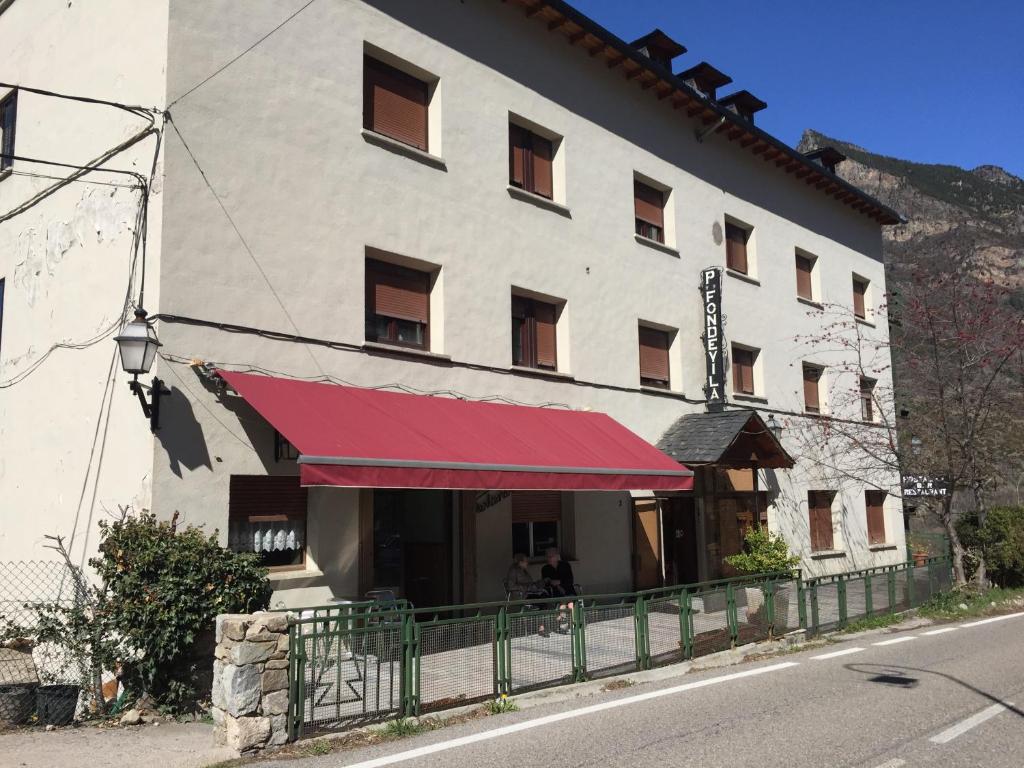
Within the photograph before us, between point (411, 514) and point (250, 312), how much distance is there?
13.8 feet

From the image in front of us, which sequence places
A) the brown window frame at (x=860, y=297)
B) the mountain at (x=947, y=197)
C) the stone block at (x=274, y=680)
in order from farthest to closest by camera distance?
1. the mountain at (x=947, y=197)
2. the brown window frame at (x=860, y=297)
3. the stone block at (x=274, y=680)

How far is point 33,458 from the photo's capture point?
37.4 feet

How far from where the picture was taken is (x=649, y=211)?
17.9m

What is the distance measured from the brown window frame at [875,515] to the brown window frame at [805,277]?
233 inches

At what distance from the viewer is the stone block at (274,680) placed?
7281mm

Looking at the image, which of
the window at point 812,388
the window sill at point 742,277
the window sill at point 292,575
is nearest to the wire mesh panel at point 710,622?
the window sill at point 292,575

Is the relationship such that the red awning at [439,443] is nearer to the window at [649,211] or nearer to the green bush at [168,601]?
the green bush at [168,601]

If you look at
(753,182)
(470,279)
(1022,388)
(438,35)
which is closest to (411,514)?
(470,279)

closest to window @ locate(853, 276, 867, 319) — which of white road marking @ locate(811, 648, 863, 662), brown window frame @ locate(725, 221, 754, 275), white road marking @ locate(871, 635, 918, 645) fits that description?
→ brown window frame @ locate(725, 221, 754, 275)

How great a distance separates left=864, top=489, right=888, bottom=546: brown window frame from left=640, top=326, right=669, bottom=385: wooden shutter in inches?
388

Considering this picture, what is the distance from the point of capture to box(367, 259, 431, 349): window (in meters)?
12.4

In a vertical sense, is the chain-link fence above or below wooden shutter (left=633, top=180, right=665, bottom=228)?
below

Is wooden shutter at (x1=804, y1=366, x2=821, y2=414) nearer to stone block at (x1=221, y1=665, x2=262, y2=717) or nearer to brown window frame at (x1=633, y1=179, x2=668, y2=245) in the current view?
brown window frame at (x1=633, y1=179, x2=668, y2=245)

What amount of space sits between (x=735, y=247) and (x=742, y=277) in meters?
0.94
